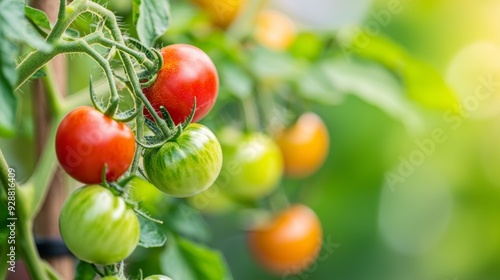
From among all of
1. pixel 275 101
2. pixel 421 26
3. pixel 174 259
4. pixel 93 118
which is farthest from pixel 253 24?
pixel 421 26

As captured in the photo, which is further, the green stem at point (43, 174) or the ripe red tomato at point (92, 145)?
the green stem at point (43, 174)

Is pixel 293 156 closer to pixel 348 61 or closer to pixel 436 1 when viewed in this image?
pixel 348 61

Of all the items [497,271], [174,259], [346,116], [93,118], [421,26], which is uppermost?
[93,118]

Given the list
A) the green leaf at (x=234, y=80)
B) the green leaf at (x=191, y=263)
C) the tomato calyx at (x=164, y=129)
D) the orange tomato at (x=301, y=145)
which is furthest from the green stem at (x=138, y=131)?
the orange tomato at (x=301, y=145)

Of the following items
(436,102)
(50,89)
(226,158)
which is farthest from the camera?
(436,102)

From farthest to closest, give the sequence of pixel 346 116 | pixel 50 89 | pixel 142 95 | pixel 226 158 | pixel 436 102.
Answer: pixel 346 116 → pixel 436 102 → pixel 226 158 → pixel 50 89 → pixel 142 95

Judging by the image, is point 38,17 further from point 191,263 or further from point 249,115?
point 249,115

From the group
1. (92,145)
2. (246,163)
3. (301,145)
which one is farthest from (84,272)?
(301,145)

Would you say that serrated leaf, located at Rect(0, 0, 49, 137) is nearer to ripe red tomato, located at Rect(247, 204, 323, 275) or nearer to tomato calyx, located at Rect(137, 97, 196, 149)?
tomato calyx, located at Rect(137, 97, 196, 149)

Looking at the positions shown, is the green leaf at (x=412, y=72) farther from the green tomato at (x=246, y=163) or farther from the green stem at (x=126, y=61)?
the green stem at (x=126, y=61)
